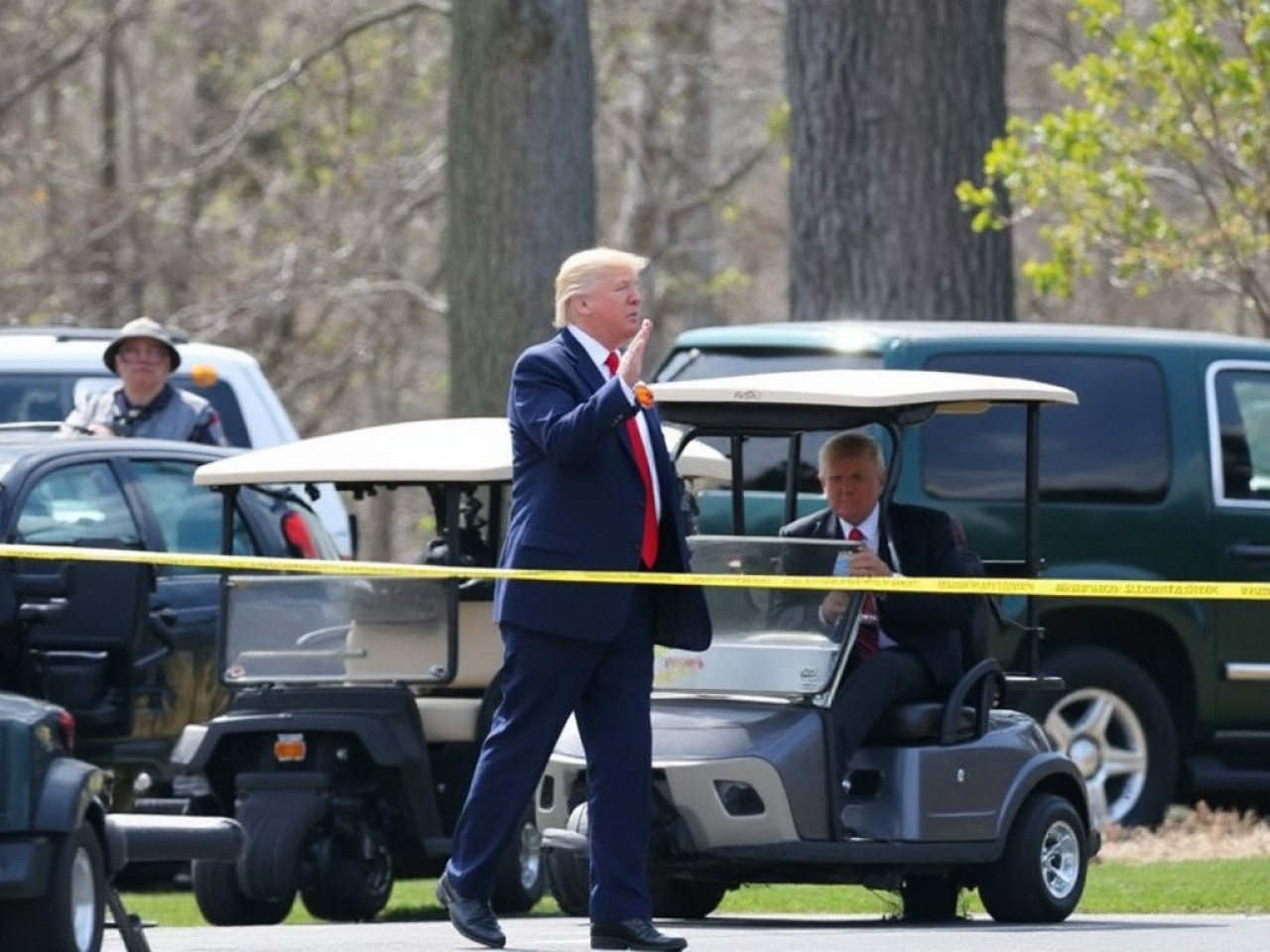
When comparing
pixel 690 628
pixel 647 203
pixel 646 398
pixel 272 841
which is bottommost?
pixel 272 841

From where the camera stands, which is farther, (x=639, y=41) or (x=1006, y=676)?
(x=639, y=41)

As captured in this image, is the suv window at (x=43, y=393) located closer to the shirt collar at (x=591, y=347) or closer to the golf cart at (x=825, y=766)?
the golf cart at (x=825, y=766)

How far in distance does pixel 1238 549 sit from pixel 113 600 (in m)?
4.81

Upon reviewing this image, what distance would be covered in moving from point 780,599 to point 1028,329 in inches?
156

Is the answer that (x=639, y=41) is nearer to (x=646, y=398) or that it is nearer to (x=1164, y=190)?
(x=1164, y=190)

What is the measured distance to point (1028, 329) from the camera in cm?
1312

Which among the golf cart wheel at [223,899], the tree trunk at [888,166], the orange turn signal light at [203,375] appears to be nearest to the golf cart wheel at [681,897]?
the golf cart wheel at [223,899]

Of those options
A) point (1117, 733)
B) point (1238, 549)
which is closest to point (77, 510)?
point (1117, 733)

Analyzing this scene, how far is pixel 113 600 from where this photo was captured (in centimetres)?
1148

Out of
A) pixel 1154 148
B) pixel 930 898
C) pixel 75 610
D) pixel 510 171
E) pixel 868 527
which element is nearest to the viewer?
pixel 868 527

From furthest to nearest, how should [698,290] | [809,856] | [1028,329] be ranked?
1. [698,290]
2. [1028,329]
3. [809,856]

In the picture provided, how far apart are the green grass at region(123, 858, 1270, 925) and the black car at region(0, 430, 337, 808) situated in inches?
27.3

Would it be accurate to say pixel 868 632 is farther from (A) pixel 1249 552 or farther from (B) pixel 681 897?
(A) pixel 1249 552

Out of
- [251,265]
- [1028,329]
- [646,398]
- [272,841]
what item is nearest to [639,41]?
[251,265]
